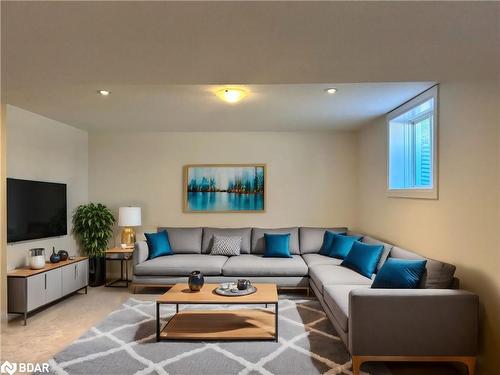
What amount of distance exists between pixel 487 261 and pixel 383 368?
3.70 feet

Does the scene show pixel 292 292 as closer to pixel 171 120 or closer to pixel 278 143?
pixel 278 143

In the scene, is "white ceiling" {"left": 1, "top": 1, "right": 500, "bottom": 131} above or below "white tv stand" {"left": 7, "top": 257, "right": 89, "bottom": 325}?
above

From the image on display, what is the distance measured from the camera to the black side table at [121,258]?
4895mm

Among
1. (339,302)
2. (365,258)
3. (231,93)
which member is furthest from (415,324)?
(231,93)

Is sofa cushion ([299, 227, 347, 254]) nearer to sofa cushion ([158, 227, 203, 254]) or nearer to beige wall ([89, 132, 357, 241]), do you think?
beige wall ([89, 132, 357, 241])

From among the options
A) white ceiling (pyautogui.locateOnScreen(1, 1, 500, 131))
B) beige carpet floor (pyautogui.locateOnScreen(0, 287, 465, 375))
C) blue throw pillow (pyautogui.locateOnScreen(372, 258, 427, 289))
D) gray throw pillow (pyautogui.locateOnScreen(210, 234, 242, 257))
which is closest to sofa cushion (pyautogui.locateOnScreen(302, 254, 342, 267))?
gray throw pillow (pyautogui.locateOnScreen(210, 234, 242, 257))

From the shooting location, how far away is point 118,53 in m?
1.86

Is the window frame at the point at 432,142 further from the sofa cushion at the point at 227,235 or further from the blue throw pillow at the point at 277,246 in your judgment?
the sofa cushion at the point at 227,235

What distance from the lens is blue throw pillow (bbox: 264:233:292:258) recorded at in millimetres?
4906

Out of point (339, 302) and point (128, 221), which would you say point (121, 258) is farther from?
point (339, 302)

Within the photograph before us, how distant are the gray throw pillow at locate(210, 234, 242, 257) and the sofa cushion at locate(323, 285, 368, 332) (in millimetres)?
1903

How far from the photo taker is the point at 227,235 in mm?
5254
